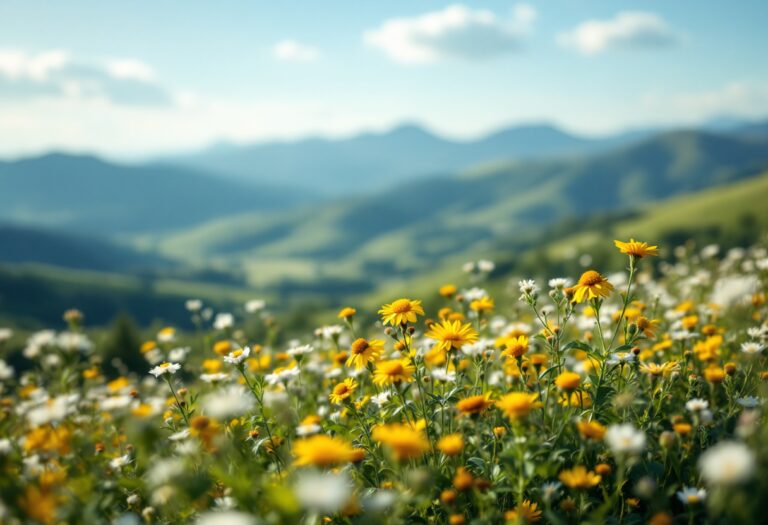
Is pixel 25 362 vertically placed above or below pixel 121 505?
below

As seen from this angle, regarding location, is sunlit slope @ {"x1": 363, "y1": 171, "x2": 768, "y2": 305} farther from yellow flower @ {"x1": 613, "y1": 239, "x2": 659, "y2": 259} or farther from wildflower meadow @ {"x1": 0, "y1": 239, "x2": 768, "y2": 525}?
yellow flower @ {"x1": 613, "y1": 239, "x2": 659, "y2": 259}

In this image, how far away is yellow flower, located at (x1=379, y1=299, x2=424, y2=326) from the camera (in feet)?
15.2

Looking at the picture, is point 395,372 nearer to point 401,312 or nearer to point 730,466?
point 401,312

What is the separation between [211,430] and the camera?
3.42 metres

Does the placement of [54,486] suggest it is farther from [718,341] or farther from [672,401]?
[718,341]

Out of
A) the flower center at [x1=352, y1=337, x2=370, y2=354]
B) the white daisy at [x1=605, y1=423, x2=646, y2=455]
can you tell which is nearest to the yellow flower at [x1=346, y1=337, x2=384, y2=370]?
the flower center at [x1=352, y1=337, x2=370, y2=354]

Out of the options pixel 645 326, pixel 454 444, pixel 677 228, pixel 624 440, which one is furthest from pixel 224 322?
pixel 677 228

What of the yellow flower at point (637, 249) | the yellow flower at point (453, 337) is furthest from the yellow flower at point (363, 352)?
the yellow flower at point (637, 249)

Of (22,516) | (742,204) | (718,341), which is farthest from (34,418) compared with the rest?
(742,204)

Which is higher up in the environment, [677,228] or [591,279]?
[591,279]

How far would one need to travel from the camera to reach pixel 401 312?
4.72m

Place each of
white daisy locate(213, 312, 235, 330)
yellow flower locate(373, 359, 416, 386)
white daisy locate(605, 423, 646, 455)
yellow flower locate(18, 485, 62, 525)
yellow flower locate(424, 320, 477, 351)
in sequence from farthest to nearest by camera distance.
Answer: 1. white daisy locate(213, 312, 235, 330)
2. yellow flower locate(424, 320, 477, 351)
3. yellow flower locate(373, 359, 416, 386)
4. white daisy locate(605, 423, 646, 455)
5. yellow flower locate(18, 485, 62, 525)

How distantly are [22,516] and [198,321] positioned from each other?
6.26 metres

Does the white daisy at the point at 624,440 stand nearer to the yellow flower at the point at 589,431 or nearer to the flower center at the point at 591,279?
the yellow flower at the point at 589,431
